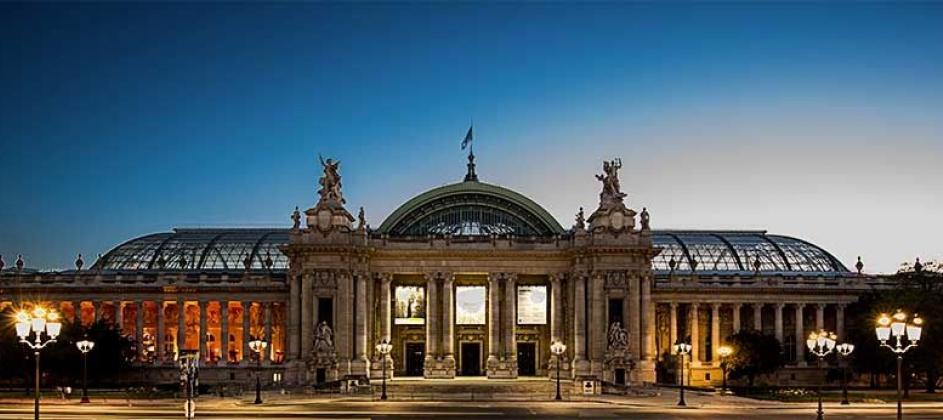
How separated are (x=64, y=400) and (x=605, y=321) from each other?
5505 centimetres

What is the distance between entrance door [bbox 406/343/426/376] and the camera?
13312 cm

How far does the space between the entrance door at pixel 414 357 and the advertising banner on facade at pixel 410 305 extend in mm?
2527

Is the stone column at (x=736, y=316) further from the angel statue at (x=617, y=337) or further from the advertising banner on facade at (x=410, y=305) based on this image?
the advertising banner on facade at (x=410, y=305)

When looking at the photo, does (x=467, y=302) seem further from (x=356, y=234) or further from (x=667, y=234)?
(x=667, y=234)

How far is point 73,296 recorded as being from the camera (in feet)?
448

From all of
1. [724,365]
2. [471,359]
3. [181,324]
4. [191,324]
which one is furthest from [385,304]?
[724,365]

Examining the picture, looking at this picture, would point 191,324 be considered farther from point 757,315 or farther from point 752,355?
point 757,315

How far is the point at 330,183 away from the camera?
127 meters

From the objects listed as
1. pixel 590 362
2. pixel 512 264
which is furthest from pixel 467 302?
pixel 590 362

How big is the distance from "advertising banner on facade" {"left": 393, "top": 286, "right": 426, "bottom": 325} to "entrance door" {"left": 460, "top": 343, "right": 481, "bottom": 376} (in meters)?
5.78

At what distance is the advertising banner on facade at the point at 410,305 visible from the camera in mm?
133750

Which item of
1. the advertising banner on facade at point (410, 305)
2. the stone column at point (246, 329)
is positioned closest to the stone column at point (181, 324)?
the stone column at point (246, 329)

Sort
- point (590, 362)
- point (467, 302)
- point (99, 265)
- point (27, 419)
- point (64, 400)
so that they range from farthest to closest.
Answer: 1. point (99, 265)
2. point (467, 302)
3. point (590, 362)
4. point (64, 400)
5. point (27, 419)

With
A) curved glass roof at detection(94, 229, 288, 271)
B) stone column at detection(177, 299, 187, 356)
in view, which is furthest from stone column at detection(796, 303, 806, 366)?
stone column at detection(177, 299, 187, 356)
